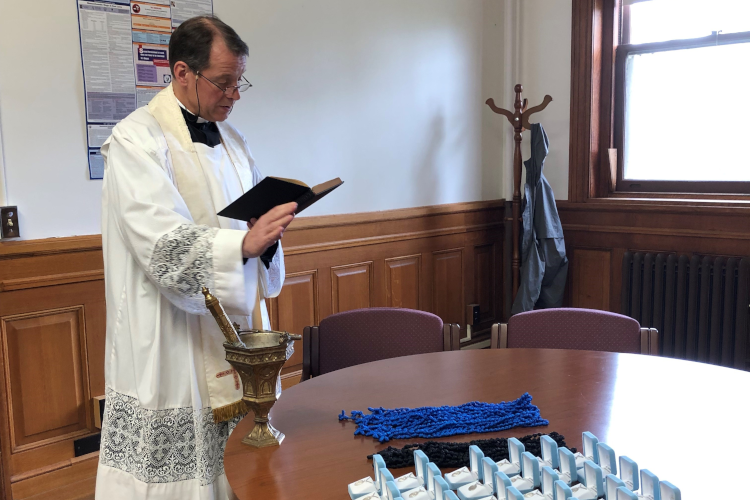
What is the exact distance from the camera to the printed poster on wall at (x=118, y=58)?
2732mm

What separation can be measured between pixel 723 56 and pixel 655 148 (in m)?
0.64

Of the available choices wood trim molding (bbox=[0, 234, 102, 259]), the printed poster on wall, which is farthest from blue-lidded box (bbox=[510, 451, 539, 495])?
the printed poster on wall

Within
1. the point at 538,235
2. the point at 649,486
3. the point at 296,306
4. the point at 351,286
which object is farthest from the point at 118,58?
the point at 538,235

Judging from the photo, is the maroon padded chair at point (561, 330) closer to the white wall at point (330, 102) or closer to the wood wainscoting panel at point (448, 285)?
the white wall at point (330, 102)

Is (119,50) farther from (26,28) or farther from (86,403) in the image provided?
(86,403)

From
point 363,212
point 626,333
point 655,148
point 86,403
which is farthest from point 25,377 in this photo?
point 655,148

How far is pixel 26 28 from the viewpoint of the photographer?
2.56 m

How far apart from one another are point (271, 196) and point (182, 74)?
520 mm

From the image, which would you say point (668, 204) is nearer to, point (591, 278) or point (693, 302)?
point (693, 302)

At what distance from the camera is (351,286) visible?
12.8 feet

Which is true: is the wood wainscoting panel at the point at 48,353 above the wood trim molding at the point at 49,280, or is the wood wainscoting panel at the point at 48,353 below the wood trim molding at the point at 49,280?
below

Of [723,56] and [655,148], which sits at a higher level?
[723,56]

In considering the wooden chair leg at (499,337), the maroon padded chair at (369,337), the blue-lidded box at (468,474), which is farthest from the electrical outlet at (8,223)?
the blue-lidded box at (468,474)

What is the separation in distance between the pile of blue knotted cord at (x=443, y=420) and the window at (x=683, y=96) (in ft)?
10.4
